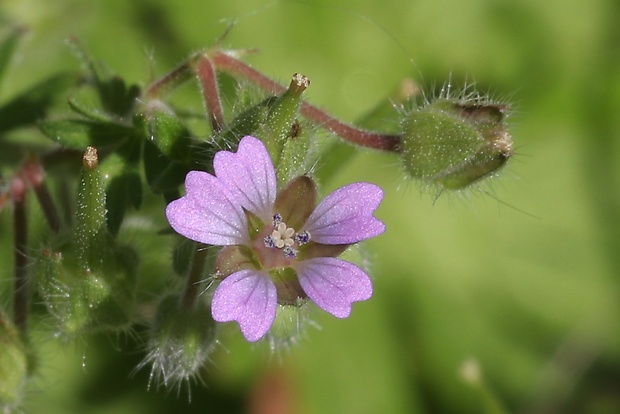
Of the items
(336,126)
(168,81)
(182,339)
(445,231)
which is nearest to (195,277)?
(182,339)

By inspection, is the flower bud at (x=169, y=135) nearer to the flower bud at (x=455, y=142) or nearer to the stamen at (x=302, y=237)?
the stamen at (x=302, y=237)

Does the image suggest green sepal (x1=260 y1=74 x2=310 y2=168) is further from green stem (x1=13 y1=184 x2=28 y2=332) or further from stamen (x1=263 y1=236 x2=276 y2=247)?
green stem (x1=13 y1=184 x2=28 y2=332)

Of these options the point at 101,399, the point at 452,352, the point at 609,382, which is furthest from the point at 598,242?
the point at 101,399

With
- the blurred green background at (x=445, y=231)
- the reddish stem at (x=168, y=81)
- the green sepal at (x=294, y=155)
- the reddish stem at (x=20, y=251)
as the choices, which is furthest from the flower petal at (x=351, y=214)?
the blurred green background at (x=445, y=231)

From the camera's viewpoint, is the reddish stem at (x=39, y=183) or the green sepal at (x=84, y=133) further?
the reddish stem at (x=39, y=183)

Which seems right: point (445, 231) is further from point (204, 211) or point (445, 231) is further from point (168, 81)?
point (204, 211)

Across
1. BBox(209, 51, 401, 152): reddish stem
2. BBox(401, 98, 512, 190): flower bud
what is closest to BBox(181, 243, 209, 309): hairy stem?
BBox(209, 51, 401, 152): reddish stem
